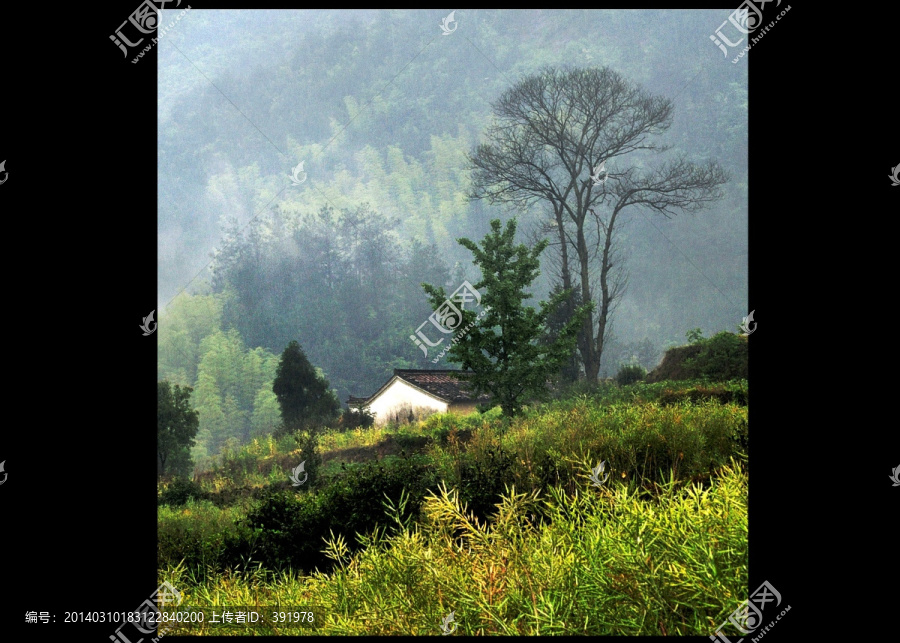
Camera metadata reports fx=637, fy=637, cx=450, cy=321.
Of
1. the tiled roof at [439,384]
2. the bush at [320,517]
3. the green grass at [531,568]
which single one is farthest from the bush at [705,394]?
the green grass at [531,568]

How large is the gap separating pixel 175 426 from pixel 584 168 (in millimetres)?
11743

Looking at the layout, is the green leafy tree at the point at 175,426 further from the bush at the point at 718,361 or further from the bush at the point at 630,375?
the bush at the point at 718,361

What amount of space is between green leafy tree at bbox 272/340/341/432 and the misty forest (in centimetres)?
5

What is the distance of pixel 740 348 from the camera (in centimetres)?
1251

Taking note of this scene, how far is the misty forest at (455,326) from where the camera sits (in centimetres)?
225

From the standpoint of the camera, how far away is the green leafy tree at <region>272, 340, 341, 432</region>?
14531 millimetres

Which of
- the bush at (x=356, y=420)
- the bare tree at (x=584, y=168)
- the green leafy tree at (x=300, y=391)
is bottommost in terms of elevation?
Result: the bush at (x=356, y=420)

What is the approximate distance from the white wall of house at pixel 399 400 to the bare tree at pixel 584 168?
17.5ft

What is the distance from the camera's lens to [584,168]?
55.7ft

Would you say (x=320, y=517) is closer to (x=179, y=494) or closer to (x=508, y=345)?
(x=179, y=494)

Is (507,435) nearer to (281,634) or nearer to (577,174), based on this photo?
(281,634)

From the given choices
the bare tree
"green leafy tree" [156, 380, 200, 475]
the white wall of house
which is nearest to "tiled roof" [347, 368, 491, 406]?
the white wall of house
